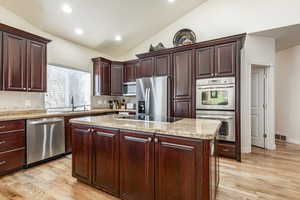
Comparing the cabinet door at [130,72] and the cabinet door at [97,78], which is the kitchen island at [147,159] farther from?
A: the cabinet door at [130,72]

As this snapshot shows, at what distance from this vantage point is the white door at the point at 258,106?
408 centimetres

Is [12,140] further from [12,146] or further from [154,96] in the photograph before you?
[154,96]

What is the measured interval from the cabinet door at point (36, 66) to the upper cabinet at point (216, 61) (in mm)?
3267

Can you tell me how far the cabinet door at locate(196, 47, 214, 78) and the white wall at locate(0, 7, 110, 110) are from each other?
3.11 m

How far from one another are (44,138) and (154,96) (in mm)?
2457

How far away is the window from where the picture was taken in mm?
3793

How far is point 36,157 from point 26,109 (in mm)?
1052

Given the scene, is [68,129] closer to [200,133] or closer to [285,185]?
[200,133]

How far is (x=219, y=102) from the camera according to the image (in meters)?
3.31

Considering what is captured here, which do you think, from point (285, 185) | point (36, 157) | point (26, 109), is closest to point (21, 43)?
point (26, 109)

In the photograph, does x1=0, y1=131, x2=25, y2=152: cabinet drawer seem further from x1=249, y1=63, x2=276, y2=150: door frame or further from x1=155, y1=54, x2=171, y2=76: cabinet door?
x1=249, y1=63, x2=276, y2=150: door frame

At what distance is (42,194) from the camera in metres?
2.04

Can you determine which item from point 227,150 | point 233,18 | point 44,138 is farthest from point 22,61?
point 233,18

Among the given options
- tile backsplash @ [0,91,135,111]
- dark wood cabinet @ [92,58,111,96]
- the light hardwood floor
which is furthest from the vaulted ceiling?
the light hardwood floor
